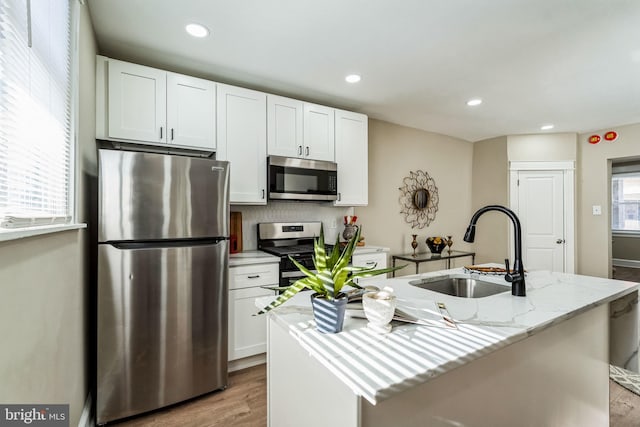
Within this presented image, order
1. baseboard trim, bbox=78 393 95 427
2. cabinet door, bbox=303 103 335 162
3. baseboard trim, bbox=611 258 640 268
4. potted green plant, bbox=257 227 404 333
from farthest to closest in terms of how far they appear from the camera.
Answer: baseboard trim, bbox=611 258 640 268
cabinet door, bbox=303 103 335 162
baseboard trim, bbox=78 393 95 427
potted green plant, bbox=257 227 404 333

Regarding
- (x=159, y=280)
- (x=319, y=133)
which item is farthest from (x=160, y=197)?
(x=319, y=133)

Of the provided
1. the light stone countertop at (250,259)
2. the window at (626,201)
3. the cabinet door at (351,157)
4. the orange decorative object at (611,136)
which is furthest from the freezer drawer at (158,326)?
the window at (626,201)

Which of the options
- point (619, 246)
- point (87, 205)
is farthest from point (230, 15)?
point (619, 246)

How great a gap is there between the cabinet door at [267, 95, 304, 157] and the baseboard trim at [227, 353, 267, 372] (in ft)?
5.94

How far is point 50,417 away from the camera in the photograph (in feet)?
3.56

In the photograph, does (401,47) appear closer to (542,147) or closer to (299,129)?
(299,129)

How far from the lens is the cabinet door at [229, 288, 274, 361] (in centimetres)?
238

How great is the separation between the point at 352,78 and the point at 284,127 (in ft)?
2.51

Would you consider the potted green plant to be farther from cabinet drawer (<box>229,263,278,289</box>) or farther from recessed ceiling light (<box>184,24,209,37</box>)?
recessed ceiling light (<box>184,24,209,37</box>)

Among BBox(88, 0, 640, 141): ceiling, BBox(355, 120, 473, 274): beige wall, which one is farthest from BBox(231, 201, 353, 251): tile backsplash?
BBox(88, 0, 640, 141): ceiling

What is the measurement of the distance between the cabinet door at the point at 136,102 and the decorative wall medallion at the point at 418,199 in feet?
10.1

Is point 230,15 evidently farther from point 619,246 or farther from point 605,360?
point 619,246

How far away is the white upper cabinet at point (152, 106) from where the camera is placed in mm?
2117

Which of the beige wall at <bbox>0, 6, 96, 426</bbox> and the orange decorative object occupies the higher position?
the orange decorative object
